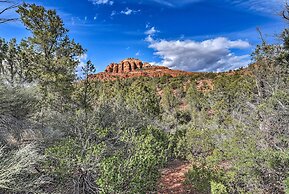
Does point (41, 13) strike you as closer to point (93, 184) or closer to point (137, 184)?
point (93, 184)

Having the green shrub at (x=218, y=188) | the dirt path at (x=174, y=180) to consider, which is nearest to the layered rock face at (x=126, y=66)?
the dirt path at (x=174, y=180)

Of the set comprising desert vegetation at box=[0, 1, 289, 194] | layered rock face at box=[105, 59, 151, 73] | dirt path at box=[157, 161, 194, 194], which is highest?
layered rock face at box=[105, 59, 151, 73]

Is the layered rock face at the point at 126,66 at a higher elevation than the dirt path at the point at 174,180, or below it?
higher

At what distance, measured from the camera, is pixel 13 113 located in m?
6.96

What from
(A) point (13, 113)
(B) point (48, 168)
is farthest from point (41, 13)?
(B) point (48, 168)

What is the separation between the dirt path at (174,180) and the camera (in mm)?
7851

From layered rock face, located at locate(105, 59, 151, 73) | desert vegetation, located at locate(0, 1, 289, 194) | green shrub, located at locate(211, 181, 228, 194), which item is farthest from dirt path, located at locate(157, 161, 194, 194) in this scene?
layered rock face, located at locate(105, 59, 151, 73)

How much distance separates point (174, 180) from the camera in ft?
29.4

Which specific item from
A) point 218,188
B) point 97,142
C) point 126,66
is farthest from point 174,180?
point 126,66

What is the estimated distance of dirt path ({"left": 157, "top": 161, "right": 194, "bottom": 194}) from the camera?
7851 mm

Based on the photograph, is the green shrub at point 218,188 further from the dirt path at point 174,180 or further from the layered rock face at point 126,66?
the layered rock face at point 126,66

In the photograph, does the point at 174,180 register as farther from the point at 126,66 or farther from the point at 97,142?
the point at 126,66

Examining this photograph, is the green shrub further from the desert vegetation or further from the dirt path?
the dirt path

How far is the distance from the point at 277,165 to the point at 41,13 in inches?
439
